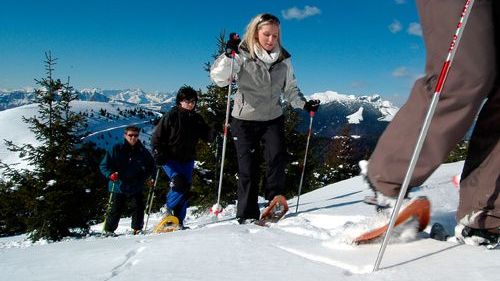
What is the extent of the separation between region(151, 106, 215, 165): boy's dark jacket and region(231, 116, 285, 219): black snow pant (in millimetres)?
1603

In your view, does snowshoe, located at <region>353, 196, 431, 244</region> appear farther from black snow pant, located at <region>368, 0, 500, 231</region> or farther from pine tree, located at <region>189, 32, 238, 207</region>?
pine tree, located at <region>189, 32, 238, 207</region>

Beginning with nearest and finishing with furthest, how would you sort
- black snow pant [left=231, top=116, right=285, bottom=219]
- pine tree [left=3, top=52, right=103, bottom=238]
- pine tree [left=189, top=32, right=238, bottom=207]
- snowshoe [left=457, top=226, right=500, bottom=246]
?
snowshoe [left=457, top=226, right=500, bottom=246], black snow pant [left=231, top=116, right=285, bottom=219], pine tree [left=3, top=52, right=103, bottom=238], pine tree [left=189, top=32, right=238, bottom=207]

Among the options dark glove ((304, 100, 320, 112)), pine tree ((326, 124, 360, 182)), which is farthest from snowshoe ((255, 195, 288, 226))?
pine tree ((326, 124, 360, 182))

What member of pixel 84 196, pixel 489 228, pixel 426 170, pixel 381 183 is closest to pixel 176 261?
pixel 381 183

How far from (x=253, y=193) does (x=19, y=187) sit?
10856mm

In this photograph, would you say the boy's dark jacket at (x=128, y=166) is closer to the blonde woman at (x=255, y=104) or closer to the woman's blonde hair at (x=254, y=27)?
the blonde woman at (x=255, y=104)

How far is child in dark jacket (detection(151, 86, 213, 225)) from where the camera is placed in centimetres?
587

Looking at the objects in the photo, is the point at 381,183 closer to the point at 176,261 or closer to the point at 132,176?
the point at 176,261

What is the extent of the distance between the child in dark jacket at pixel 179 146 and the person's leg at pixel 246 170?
155cm

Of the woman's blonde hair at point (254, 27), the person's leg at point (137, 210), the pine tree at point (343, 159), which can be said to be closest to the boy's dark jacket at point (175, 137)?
the person's leg at point (137, 210)

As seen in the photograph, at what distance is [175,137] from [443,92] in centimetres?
473

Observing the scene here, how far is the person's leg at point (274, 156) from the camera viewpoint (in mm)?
4648

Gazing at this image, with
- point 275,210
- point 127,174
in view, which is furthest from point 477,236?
point 127,174

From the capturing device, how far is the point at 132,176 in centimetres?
709
